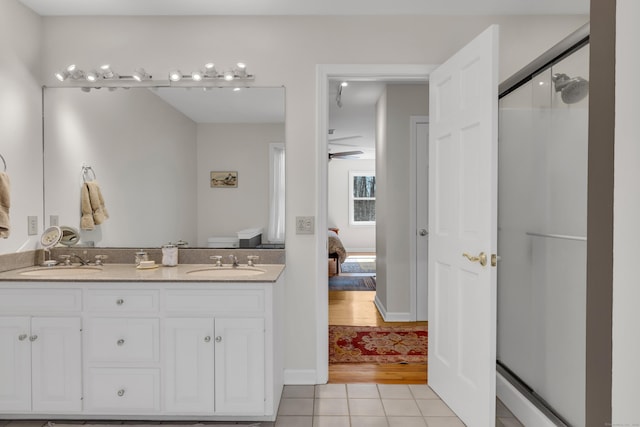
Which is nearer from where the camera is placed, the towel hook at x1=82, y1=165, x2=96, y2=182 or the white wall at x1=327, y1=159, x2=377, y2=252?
the towel hook at x1=82, y1=165, x2=96, y2=182

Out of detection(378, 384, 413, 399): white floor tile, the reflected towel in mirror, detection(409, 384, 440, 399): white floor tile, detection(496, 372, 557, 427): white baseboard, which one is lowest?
detection(378, 384, 413, 399): white floor tile

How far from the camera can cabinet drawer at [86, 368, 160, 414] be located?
226 cm

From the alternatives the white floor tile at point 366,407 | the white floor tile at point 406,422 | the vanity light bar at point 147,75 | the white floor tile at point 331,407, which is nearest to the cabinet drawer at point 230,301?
the white floor tile at point 331,407

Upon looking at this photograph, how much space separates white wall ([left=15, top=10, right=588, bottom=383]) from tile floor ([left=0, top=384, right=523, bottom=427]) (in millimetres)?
1030

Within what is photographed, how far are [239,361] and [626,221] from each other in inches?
78.4

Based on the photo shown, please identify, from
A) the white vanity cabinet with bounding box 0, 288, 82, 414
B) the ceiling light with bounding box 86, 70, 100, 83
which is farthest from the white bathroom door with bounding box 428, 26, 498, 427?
the ceiling light with bounding box 86, 70, 100, 83

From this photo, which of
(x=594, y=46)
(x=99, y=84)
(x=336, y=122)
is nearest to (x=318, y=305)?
(x=99, y=84)

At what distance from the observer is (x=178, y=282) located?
7.40 feet

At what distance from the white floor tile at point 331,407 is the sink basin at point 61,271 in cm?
158

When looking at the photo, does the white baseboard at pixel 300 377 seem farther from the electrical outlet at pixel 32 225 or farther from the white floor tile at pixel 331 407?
the electrical outlet at pixel 32 225

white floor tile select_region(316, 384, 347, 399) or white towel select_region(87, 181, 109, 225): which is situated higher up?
white towel select_region(87, 181, 109, 225)

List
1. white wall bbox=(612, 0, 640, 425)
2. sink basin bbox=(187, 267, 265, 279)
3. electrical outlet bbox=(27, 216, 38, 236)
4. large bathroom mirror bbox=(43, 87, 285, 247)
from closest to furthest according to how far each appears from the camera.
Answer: white wall bbox=(612, 0, 640, 425) → sink basin bbox=(187, 267, 265, 279) → electrical outlet bbox=(27, 216, 38, 236) → large bathroom mirror bbox=(43, 87, 285, 247)

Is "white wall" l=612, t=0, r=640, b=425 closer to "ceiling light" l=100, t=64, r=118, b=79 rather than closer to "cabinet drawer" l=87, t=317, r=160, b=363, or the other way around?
"cabinet drawer" l=87, t=317, r=160, b=363

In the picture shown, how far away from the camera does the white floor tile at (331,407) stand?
2471 mm
